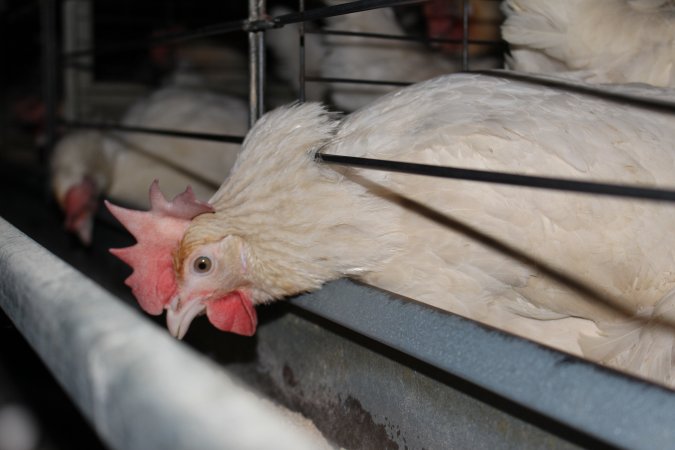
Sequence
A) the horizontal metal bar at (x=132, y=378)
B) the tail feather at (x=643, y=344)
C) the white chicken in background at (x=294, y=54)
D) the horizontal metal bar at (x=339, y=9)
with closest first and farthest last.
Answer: the horizontal metal bar at (x=132, y=378)
the horizontal metal bar at (x=339, y=9)
the tail feather at (x=643, y=344)
the white chicken in background at (x=294, y=54)

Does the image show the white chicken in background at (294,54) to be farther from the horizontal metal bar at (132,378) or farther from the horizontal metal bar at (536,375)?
the horizontal metal bar at (132,378)

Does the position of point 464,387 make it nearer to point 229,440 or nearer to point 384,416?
point 384,416

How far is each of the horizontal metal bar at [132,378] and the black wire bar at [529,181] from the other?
1.45 feet

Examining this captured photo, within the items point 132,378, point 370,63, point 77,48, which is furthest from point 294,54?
point 132,378

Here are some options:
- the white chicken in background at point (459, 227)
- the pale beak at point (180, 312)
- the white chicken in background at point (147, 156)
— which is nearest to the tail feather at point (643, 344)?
the white chicken in background at point (459, 227)

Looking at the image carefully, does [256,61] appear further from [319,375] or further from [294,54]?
[294,54]

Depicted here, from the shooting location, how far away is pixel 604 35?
1.81 m

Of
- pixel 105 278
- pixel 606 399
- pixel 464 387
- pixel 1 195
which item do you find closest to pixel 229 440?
pixel 606 399

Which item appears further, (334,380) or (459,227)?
(334,380)

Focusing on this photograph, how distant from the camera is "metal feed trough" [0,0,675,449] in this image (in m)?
0.42

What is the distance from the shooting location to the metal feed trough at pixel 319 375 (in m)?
0.42

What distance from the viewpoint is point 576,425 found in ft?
2.44

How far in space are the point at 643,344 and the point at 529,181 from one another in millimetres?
586

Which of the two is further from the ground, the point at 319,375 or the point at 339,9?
the point at 339,9
